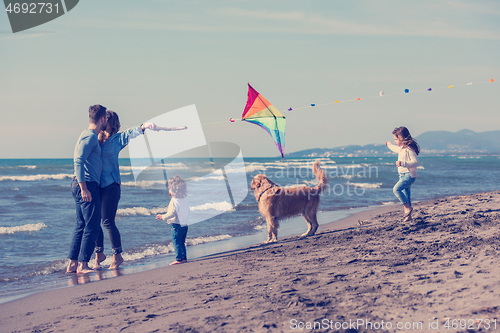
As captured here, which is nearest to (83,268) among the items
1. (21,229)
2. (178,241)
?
(178,241)

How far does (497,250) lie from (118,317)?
3.75m

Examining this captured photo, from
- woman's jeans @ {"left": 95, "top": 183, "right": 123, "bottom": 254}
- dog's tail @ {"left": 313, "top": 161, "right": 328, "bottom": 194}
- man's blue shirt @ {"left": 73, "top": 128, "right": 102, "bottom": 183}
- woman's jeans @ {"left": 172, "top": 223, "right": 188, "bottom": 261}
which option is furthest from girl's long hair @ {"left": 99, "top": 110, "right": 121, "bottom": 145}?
dog's tail @ {"left": 313, "top": 161, "right": 328, "bottom": 194}

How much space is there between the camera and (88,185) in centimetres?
447

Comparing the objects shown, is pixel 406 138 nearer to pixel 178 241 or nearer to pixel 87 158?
pixel 178 241

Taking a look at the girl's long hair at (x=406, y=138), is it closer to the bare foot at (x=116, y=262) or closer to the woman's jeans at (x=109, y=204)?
the woman's jeans at (x=109, y=204)

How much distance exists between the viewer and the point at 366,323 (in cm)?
241

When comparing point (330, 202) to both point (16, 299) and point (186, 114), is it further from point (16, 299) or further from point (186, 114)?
point (16, 299)

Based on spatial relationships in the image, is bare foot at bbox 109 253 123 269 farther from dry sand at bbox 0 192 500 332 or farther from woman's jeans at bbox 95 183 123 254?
dry sand at bbox 0 192 500 332

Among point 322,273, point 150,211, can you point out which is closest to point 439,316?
point 322,273

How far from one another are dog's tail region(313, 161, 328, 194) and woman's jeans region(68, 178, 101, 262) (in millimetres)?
3919

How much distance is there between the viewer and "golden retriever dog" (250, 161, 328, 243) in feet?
21.3

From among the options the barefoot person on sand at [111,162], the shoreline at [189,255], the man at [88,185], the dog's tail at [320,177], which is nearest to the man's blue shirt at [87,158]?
the man at [88,185]

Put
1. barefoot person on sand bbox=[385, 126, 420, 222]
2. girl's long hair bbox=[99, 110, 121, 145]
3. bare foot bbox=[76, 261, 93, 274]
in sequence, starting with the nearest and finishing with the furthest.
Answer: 1. bare foot bbox=[76, 261, 93, 274]
2. girl's long hair bbox=[99, 110, 121, 145]
3. barefoot person on sand bbox=[385, 126, 420, 222]

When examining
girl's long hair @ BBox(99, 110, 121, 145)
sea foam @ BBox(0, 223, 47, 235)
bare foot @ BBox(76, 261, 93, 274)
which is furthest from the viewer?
sea foam @ BBox(0, 223, 47, 235)
